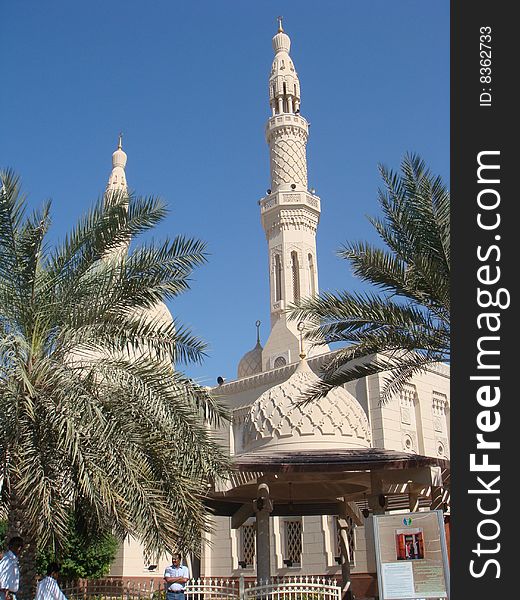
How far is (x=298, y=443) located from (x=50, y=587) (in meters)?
7.97

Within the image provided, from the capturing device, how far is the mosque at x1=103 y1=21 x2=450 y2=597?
41.2 ft

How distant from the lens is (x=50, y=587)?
7.58 meters

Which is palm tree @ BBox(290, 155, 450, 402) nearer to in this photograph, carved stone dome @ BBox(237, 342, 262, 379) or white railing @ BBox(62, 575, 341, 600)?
white railing @ BBox(62, 575, 341, 600)

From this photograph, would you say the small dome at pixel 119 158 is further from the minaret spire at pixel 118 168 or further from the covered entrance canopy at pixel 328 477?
the covered entrance canopy at pixel 328 477

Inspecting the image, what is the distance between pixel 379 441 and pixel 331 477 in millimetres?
7382

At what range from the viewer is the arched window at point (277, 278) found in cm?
2873

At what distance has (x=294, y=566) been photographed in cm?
2250

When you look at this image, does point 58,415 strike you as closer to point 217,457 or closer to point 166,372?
point 166,372

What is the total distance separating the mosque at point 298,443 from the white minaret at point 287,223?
0.04m

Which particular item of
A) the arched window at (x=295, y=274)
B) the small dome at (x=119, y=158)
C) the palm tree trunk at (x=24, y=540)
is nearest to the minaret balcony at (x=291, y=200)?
the arched window at (x=295, y=274)

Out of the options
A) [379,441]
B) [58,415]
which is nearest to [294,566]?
[379,441]

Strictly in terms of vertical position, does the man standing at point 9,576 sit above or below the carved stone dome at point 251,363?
below

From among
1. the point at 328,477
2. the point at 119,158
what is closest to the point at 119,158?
the point at 119,158

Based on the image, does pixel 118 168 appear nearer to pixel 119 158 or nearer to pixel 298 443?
pixel 119 158
